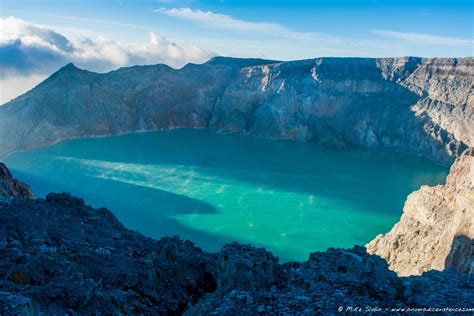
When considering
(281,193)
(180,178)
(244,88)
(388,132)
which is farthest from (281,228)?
(244,88)

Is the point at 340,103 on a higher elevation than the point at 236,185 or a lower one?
higher

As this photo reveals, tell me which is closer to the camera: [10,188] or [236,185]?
[10,188]

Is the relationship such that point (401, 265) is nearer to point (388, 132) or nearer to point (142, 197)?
point (142, 197)

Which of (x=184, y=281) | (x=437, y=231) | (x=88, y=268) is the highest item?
(x=88, y=268)

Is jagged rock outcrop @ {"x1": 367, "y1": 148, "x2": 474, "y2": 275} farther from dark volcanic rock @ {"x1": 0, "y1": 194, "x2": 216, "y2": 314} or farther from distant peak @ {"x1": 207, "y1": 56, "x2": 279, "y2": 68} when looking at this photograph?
distant peak @ {"x1": 207, "y1": 56, "x2": 279, "y2": 68}

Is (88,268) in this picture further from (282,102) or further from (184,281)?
(282,102)

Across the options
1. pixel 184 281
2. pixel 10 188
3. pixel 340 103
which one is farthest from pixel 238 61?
pixel 184 281

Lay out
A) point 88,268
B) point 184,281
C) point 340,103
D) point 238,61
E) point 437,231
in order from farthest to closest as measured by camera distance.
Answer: point 238,61 < point 340,103 < point 437,231 < point 184,281 < point 88,268
